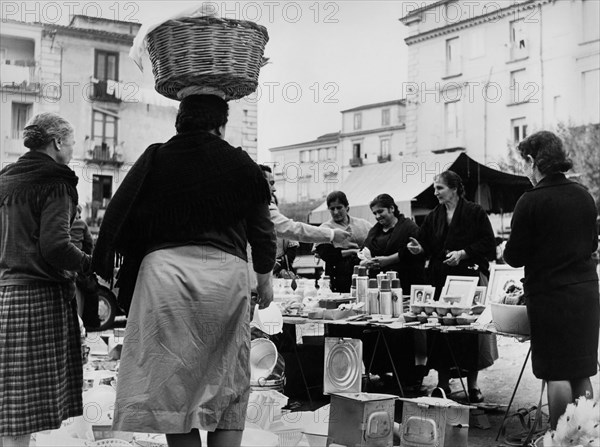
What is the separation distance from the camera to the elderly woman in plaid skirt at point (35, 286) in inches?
122

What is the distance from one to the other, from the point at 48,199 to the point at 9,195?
187 millimetres

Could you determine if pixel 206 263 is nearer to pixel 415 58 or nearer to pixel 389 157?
pixel 415 58

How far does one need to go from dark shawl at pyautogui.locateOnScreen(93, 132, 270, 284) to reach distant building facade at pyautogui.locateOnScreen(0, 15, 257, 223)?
22100 millimetres

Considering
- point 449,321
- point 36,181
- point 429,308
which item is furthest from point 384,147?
point 36,181

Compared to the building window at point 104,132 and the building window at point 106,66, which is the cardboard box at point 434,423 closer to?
the building window at point 104,132

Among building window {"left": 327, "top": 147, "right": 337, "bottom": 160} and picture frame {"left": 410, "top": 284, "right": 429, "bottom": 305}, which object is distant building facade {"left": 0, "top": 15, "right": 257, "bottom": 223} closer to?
picture frame {"left": 410, "top": 284, "right": 429, "bottom": 305}

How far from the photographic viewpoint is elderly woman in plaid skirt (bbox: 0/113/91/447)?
309cm

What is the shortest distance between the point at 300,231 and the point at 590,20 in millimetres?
24708

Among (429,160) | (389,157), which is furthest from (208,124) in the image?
(389,157)

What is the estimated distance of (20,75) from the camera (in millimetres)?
24109

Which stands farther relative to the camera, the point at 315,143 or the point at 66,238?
the point at 315,143

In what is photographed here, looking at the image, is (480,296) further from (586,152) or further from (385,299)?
(586,152)

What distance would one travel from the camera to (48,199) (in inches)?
123

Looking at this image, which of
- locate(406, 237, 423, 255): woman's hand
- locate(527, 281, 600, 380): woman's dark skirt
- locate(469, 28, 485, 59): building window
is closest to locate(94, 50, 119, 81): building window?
locate(469, 28, 485, 59): building window
